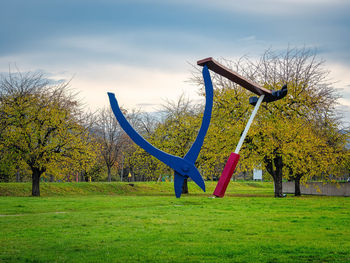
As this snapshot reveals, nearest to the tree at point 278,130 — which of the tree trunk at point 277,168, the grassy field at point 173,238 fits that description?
the tree trunk at point 277,168

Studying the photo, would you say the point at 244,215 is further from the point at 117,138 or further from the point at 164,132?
the point at 117,138

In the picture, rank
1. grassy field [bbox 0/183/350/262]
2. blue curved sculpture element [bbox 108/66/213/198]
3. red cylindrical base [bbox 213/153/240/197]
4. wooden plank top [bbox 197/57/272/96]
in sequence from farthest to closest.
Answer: blue curved sculpture element [bbox 108/66/213/198]
wooden plank top [bbox 197/57/272/96]
red cylindrical base [bbox 213/153/240/197]
grassy field [bbox 0/183/350/262]

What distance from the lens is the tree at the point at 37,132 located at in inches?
1090

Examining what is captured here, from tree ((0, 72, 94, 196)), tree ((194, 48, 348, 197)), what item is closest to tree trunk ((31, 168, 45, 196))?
tree ((0, 72, 94, 196))

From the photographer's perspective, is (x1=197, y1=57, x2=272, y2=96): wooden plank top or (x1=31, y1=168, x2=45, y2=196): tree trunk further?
(x1=31, y1=168, x2=45, y2=196): tree trunk

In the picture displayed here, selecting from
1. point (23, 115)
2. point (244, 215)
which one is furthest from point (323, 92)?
point (23, 115)

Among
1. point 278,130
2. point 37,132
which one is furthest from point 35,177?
point 278,130

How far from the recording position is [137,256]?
7.48m

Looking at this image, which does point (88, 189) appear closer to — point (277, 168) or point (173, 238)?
point (277, 168)

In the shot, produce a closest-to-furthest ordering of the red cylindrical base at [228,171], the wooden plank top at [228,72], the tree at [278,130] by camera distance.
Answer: the red cylindrical base at [228,171], the wooden plank top at [228,72], the tree at [278,130]

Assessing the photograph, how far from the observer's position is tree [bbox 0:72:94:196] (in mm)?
27688

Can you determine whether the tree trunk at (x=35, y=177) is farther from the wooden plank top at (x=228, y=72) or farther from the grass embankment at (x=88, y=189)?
the wooden plank top at (x=228, y=72)

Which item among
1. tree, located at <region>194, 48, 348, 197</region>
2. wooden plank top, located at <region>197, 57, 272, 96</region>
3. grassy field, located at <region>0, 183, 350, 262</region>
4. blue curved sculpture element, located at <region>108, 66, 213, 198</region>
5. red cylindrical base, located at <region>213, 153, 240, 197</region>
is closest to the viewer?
grassy field, located at <region>0, 183, 350, 262</region>

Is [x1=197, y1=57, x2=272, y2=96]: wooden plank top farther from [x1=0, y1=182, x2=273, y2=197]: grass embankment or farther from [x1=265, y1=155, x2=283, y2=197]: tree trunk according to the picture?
[x1=0, y1=182, x2=273, y2=197]: grass embankment
